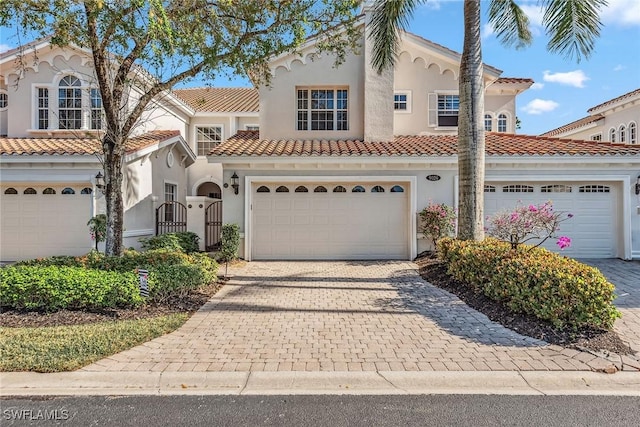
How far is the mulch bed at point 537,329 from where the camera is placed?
5074 millimetres

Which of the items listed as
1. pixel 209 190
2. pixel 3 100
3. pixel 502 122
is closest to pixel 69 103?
pixel 3 100

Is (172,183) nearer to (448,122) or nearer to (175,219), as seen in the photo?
(175,219)

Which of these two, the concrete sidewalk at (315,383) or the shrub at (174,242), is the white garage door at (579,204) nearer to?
the concrete sidewalk at (315,383)

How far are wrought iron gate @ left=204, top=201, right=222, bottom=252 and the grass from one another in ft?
26.9

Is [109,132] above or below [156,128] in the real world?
below

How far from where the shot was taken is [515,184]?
12305 millimetres

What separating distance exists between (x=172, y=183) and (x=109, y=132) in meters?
8.18

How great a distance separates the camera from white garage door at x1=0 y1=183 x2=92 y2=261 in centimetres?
1235

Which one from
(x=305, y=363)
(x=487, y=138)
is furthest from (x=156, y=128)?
(x=305, y=363)

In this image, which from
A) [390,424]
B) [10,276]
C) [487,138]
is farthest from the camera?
[487,138]

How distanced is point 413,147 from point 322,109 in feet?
12.5

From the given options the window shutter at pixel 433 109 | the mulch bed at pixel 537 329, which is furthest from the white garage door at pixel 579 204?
the mulch bed at pixel 537 329

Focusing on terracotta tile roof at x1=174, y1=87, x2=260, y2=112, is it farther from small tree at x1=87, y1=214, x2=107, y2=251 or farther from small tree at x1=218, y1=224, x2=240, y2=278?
small tree at x1=218, y1=224, x2=240, y2=278

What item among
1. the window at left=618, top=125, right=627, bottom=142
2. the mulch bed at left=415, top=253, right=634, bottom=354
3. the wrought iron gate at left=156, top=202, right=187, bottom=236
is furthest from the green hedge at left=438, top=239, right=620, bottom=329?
the window at left=618, top=125, right=627, bottom=142
